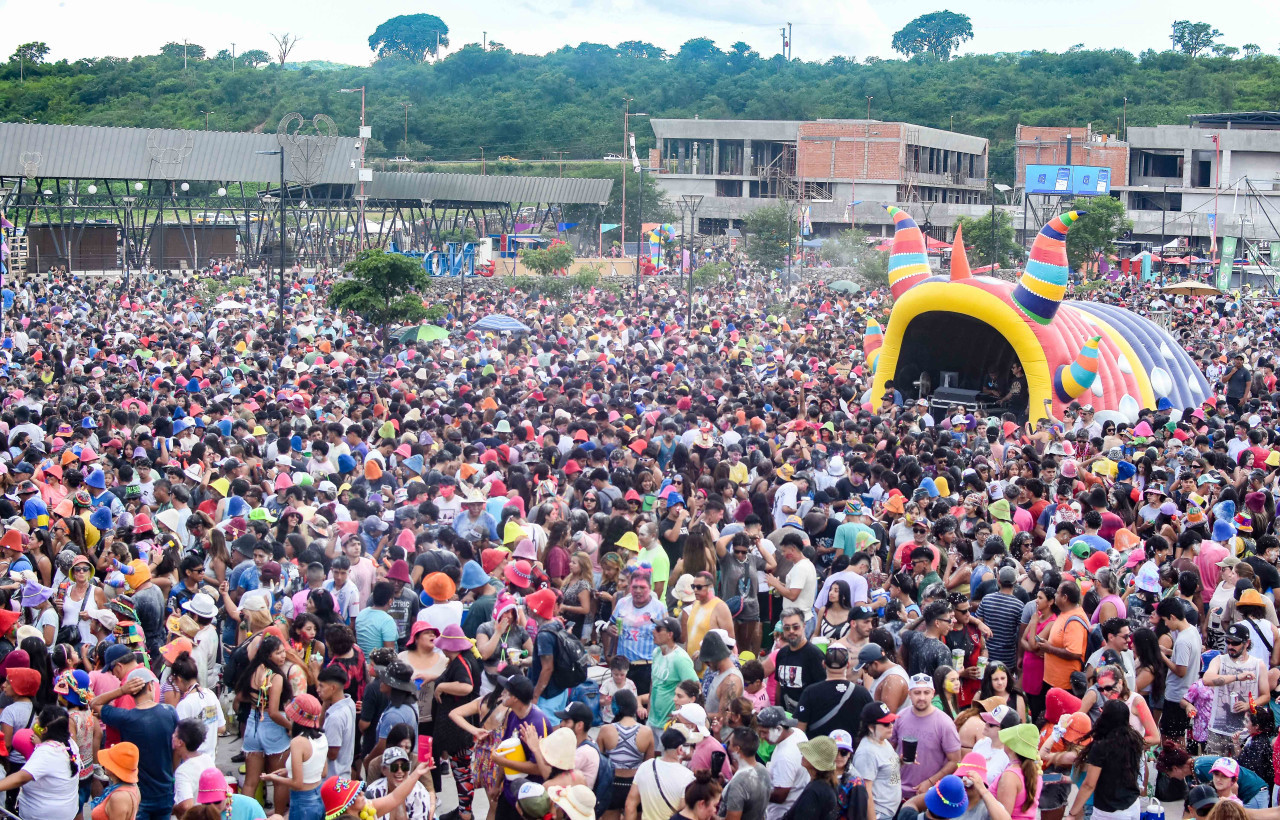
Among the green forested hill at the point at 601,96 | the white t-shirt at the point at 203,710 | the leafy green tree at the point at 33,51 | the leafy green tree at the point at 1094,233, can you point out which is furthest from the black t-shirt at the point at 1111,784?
the leafy green tree at the point at 33,51

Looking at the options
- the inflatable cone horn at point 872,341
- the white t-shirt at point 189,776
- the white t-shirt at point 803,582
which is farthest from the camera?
the inflatable cone horn at point 872,341

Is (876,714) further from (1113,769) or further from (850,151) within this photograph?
(850,151)

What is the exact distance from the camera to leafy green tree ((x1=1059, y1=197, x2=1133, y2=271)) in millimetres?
45562

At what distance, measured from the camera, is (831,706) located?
21.0ft

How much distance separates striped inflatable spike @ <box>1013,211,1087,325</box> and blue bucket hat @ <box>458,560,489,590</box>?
36.9 ft

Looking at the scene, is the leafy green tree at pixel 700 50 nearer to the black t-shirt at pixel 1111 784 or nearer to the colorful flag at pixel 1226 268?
the colorful flag at pixel 1226 268

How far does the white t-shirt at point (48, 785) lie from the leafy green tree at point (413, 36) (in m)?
120

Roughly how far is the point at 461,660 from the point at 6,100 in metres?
65.7

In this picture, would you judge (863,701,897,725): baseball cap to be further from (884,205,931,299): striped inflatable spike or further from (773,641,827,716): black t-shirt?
(884,205,931,299): striped inflatable spike

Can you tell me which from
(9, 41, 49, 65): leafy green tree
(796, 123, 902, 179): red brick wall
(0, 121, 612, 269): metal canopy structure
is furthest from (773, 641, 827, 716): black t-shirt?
(9, 41, 49, 65): leafy green tree

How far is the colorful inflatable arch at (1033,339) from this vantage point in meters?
17.0

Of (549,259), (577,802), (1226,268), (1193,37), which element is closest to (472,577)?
(577,802)

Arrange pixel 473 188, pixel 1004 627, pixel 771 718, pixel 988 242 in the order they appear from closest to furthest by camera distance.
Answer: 1. pixel 771 718
2. pixel 1004 627
3. pixel 473 188
4. pixel 988 242

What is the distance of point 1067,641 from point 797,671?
165cm
